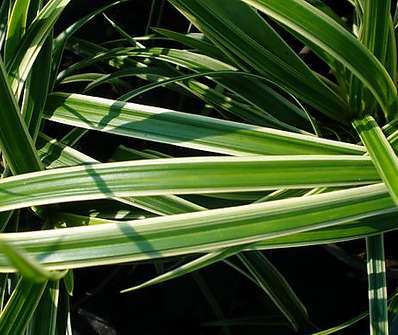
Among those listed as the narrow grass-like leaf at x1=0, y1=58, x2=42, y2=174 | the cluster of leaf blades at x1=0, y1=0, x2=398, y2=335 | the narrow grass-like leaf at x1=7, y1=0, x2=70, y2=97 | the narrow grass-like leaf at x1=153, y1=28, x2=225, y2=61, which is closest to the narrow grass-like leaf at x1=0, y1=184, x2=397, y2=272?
the cluster of leaf blades at x1=0, y1=0, x2=398, y2=335

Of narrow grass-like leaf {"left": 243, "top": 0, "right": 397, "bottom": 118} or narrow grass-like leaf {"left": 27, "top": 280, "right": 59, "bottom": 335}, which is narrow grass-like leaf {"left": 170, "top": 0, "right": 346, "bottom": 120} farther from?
narrow grass-like leaf {"left": 27, "top": 280, "right": 59, "bottom": 335}

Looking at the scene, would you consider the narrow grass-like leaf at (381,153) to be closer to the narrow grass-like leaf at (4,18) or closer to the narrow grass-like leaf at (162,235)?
the narrow grass-like leaf at (162,235)

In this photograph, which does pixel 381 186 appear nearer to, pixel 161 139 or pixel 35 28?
pixel 161 139

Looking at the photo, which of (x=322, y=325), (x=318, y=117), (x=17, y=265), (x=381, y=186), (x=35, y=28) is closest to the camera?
(x=17, y=265)

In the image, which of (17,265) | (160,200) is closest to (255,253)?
(160,200)

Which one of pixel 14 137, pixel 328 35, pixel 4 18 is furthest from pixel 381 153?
pixel 4 18

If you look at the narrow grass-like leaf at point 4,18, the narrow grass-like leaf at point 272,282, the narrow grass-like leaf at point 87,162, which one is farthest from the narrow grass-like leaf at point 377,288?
the narrow grass-like leaf at point 4,18
